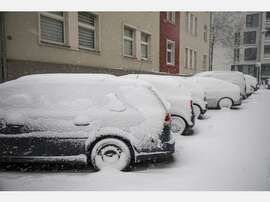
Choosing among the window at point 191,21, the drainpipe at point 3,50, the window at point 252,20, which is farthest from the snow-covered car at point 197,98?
the drainpipe at point 3,50

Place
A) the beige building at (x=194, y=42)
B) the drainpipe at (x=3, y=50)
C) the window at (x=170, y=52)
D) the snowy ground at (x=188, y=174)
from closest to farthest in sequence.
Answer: the snowy ground at (x=188, y=174) < the drainpipe at (x=3, y=50) < the beige building at (x=194, y=42) < the window at (x=170, y=52)

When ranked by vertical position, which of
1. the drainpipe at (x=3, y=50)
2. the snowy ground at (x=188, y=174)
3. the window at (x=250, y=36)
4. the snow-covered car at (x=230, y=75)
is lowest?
the snowy ground at (x=188, y=174)

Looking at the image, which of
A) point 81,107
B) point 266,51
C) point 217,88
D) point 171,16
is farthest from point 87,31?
point 217,88

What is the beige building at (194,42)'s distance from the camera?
375 centimetres

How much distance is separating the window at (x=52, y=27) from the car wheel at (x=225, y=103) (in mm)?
3947

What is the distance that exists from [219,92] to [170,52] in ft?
6.69

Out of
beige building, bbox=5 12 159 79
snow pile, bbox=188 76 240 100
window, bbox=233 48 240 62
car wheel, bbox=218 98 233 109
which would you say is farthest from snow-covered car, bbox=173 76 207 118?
window, bbox=233 48 240 62

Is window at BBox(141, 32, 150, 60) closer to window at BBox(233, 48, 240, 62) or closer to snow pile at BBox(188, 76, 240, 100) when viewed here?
snow pile at BBox(188, 76, 240, 100)

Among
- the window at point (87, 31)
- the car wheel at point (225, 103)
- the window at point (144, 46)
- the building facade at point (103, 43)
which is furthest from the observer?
the car wheel at point (225, 103)

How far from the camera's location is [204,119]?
214 inches

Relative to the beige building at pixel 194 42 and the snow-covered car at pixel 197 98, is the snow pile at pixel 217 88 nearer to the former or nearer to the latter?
the snow-covered car at pixel 197 98

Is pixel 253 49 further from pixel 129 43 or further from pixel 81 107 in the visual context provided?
pixel 81 107
